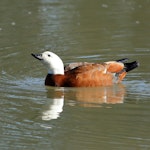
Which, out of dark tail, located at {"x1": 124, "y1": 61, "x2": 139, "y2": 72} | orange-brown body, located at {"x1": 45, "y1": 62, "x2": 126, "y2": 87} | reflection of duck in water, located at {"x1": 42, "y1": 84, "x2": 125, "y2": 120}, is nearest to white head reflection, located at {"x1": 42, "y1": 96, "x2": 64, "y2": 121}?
reflection of duck in water, located at {"x1": 42, "y1": 84, "x2": 125, "y2": 120}

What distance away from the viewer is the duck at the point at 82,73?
36.1 ft

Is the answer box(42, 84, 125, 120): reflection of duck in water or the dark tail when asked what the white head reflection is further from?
the dark tail

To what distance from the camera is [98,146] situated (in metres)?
7.91

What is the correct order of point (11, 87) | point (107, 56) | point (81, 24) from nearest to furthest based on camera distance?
point (11, 87) → point (107, 56) → point (81, 24)

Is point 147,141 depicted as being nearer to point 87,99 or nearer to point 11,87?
point 87,99

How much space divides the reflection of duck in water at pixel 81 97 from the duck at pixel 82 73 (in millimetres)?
108

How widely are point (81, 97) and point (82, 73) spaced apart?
2.35 ft

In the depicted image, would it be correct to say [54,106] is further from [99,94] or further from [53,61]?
[53,61]

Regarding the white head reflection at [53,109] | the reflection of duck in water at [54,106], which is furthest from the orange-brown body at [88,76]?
the white head reflection at [53,109]

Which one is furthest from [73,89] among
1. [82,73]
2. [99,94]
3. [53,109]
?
[53,109]

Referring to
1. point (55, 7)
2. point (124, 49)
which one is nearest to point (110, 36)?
point (124, 49)

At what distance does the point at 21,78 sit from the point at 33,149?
373 cm

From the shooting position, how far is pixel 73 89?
35.9ft

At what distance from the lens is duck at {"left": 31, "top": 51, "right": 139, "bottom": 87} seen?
11.0 m
